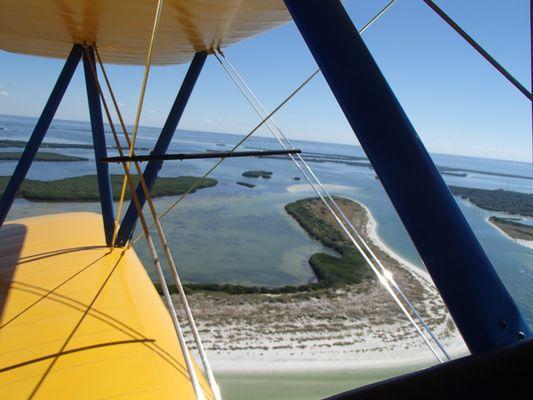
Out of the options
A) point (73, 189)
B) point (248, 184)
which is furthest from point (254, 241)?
point (248, 184)

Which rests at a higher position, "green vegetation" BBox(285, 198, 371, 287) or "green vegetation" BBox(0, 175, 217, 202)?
"green vegetation" BBox(0, 175, 217, 202)

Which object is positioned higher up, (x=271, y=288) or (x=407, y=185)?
(x=271, y=288)

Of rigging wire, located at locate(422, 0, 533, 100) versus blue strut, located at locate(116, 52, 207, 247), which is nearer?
rigging wire, located at locate(422, 0, 533, 100)

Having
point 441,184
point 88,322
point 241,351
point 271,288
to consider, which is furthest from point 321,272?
point 441,184

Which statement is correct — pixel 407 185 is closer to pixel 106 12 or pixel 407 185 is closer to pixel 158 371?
pixel 158 371

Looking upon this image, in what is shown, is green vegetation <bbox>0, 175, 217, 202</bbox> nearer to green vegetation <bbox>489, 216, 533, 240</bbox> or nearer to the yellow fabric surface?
the yellow fabric surface

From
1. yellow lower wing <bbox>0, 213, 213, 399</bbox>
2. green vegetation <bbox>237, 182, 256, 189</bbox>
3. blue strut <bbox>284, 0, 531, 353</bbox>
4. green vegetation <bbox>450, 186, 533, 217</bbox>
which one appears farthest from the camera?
green vegetation <bbox>237, 182, 256, 189</bbox>

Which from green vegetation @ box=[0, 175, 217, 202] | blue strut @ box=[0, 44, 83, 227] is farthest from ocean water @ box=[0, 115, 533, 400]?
blue strut @ box=[0, 44, 83, 227]

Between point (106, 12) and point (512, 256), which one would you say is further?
point (512, 256)
